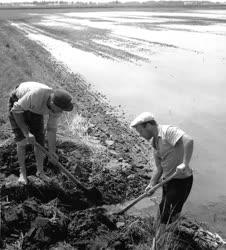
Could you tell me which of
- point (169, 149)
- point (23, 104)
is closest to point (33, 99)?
point (23, 104)

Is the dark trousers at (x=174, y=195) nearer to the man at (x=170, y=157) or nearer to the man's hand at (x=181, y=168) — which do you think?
the man at (x=170, y=157)

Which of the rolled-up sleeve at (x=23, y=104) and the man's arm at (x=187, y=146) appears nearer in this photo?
the man's arm at (x=187, y=146)

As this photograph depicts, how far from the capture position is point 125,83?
508 inches

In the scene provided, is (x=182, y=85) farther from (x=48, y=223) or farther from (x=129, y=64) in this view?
(x=48, y=223)

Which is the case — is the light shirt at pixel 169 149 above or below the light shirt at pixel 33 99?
below

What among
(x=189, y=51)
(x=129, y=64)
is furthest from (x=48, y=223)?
(x=189, y=51)

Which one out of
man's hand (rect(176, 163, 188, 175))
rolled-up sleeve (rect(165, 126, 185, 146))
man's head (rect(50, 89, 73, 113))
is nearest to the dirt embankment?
man's hand (rect(176, 163, 188, 175))

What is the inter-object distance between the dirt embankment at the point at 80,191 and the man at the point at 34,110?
0.46 meters

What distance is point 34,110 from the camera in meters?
5.23

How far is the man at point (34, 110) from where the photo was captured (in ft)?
15.9

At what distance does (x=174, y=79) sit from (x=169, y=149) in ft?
30.4

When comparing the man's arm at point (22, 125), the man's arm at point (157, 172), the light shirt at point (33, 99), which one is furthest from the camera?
the man's arm at point (22, 125)

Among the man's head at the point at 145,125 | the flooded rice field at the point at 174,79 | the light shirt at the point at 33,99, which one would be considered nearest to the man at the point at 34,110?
the light shirt at the point at 33,99

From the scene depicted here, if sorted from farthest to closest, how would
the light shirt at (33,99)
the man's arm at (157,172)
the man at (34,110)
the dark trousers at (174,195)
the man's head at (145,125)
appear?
1. the light shirt at (33,99)
2. the man at (34,110)
3. the man's arm at (157,172)
4. the dark trousers at (174,195)
5. the man's head at (145,125)
